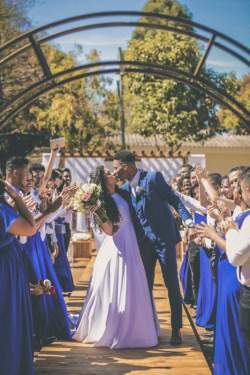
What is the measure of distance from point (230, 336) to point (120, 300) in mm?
1616

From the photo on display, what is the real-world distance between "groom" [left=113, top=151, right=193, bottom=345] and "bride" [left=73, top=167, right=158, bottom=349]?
5.5 inches

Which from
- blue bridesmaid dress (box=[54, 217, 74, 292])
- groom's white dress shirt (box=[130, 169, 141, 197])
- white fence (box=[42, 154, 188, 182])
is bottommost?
blue bridesmaid dress (box=[54, 217, 74, 292])

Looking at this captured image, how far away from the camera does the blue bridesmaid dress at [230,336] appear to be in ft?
14.6

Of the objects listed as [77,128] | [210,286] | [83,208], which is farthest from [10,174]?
[77,128]

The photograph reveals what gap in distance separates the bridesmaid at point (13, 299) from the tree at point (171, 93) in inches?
647

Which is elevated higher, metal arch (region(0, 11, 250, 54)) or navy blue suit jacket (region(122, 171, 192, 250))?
metal arch (region(0, 11, 250, 54))

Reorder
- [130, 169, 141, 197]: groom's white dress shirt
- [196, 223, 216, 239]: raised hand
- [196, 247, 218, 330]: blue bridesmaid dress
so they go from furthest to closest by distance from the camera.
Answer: [196, 247, 218, 330]: blue bridesmaid dress → [130, 169, 141, 197]: groom's white dress shirt → [196, 223, 216, 239]: raised hand

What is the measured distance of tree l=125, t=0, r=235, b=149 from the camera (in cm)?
2009

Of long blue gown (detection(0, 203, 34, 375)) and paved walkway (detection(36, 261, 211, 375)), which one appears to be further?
paved walkway (detection(36, 261, 211, 375))

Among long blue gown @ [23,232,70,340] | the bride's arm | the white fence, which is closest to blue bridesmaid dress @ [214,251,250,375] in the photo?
the bride's arm

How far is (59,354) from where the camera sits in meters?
5.59

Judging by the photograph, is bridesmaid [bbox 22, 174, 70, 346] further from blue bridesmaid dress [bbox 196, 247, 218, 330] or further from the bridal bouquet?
blue bridesmaid dress [bbox 196, 247, 218, 330]

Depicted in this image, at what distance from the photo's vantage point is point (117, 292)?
19.1ft

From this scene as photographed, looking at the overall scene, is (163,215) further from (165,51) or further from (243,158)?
(243,158)
